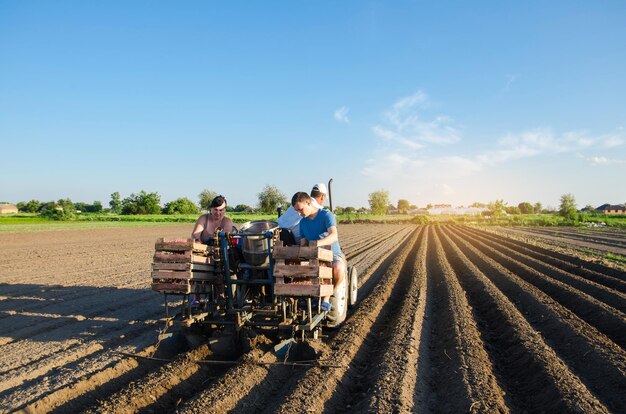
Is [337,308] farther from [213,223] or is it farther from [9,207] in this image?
[9,207]

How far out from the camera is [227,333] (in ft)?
18.4

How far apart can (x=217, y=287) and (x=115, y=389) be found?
1754 mm

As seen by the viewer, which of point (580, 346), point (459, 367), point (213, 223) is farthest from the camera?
point (213, 223)

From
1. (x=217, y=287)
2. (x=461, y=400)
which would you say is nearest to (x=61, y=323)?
(x=217, y=287)

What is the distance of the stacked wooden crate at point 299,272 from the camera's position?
195 inches

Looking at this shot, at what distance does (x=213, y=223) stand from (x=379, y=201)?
489ft

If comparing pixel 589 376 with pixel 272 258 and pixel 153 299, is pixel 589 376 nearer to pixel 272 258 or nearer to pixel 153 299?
pixel 272 258

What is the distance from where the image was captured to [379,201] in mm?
153625

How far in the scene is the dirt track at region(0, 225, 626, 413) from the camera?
4.22 m

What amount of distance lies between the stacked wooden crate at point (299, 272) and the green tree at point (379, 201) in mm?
144461

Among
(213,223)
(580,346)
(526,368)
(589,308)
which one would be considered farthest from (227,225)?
(589,308)

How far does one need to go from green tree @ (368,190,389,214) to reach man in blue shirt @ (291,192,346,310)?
143m

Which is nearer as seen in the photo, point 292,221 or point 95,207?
point 292,221

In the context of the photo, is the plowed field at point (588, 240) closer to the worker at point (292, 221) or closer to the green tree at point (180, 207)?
the worker at point (292, 221)
